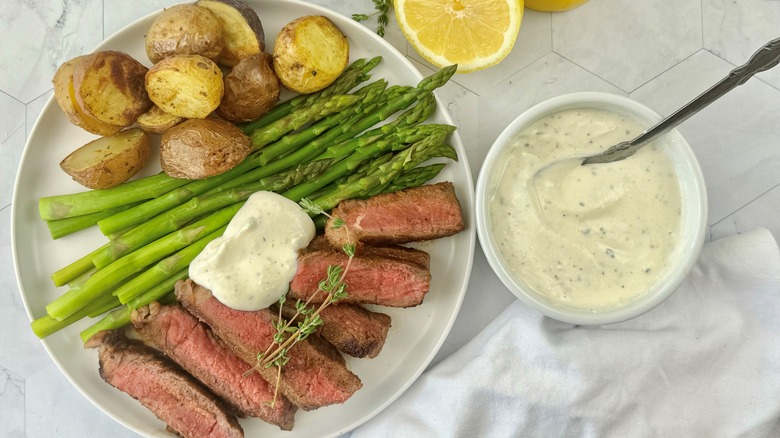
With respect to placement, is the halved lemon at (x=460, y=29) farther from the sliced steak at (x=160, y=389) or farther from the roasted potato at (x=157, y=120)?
the sliced steak at (x=160, y=389)

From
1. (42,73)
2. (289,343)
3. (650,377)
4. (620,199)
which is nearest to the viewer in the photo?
(620,199)

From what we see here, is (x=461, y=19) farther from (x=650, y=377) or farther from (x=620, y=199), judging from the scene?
(x=650, y=377)

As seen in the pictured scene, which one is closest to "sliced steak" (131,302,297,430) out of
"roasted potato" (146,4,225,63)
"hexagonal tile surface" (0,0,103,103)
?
"roasted potato" (146,4,225,63)

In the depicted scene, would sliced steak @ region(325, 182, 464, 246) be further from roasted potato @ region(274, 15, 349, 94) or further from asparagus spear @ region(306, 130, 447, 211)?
roasted potato @ region(274, 15, 349, 94)

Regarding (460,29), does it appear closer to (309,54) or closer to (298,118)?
(309,54)

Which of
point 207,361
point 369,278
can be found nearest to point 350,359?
point 369,278

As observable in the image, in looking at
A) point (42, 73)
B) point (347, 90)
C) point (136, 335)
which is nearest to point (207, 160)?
point (347, 90)
